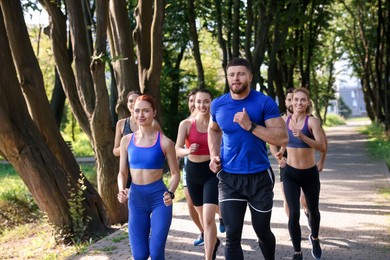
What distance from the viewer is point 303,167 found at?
7.93 meters

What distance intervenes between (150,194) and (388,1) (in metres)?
26.8

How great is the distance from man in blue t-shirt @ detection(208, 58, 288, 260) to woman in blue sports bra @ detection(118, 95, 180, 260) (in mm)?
519

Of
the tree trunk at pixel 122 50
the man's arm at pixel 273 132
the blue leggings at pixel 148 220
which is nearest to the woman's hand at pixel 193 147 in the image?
the blue leggings at pixel 148 220

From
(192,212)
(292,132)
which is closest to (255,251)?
(192,212)

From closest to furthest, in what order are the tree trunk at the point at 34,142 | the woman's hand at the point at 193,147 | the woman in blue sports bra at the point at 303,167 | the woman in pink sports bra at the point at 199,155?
the woman's hand at the point at 193,147 → the woman in pink sports bra at the point at 199,155 → the woman in blue sports bra at the point at 303,167 → the tree trunk at the point at 34,142

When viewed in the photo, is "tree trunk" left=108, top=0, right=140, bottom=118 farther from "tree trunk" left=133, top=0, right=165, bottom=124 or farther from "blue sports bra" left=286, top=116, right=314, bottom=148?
"blue sports bra" left=286, top=116, right=314, bottom=148

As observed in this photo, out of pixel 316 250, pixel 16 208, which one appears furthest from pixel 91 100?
pixel 316 250

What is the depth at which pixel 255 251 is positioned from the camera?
8.29m

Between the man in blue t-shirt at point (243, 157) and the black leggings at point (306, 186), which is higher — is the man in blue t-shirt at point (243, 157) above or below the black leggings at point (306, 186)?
above

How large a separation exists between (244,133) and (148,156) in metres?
0.97

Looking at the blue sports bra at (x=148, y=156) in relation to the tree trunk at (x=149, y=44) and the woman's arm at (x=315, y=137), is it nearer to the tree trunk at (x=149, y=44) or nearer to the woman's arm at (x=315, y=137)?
the woman's arm at (x=315, y=137)

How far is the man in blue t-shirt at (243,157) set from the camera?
5957 mm

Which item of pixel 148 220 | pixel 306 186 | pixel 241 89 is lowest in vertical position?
pixel 306 186

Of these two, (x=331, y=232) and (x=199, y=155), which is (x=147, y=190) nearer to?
(x=199, y=155)
